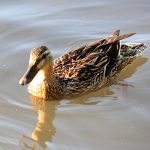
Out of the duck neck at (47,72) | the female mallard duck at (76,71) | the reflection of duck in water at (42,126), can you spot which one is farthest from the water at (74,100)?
the duck neck at (47,72)

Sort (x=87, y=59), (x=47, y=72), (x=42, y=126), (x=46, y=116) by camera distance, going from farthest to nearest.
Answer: (x=87, y=59) < (x=47, y=72) < (x=46, y=116) < (x=42, y=126)

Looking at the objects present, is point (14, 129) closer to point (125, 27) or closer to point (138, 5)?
point (125, 27)

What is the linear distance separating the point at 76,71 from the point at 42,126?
115 centimetres

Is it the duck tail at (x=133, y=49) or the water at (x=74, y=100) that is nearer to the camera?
the water at (x=74, y=100)

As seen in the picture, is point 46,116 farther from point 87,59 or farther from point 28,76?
point 87,59

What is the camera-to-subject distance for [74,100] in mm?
8328

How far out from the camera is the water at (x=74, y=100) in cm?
725

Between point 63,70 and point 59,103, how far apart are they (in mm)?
529

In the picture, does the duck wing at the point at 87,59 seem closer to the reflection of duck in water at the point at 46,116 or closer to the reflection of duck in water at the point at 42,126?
the reflection of duck in water at the point at 46,116

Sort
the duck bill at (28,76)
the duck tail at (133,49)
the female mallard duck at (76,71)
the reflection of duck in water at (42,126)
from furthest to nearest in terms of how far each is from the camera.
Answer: the duck tail at (133,49), the female mallard duck at (76,71), the duck bill at (28,76), the reflection of duck in water at (42,126)

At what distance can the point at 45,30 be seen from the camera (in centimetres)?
1002

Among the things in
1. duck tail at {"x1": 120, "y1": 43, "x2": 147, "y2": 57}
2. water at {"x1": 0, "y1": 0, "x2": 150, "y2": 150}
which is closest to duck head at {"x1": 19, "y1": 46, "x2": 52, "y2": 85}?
water at {"x1": 0, "y1": 0, "x2": 150, "y2": 150}

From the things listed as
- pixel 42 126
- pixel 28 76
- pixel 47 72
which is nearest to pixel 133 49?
pixel 47 72

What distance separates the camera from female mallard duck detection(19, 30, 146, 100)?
8.33 meters
